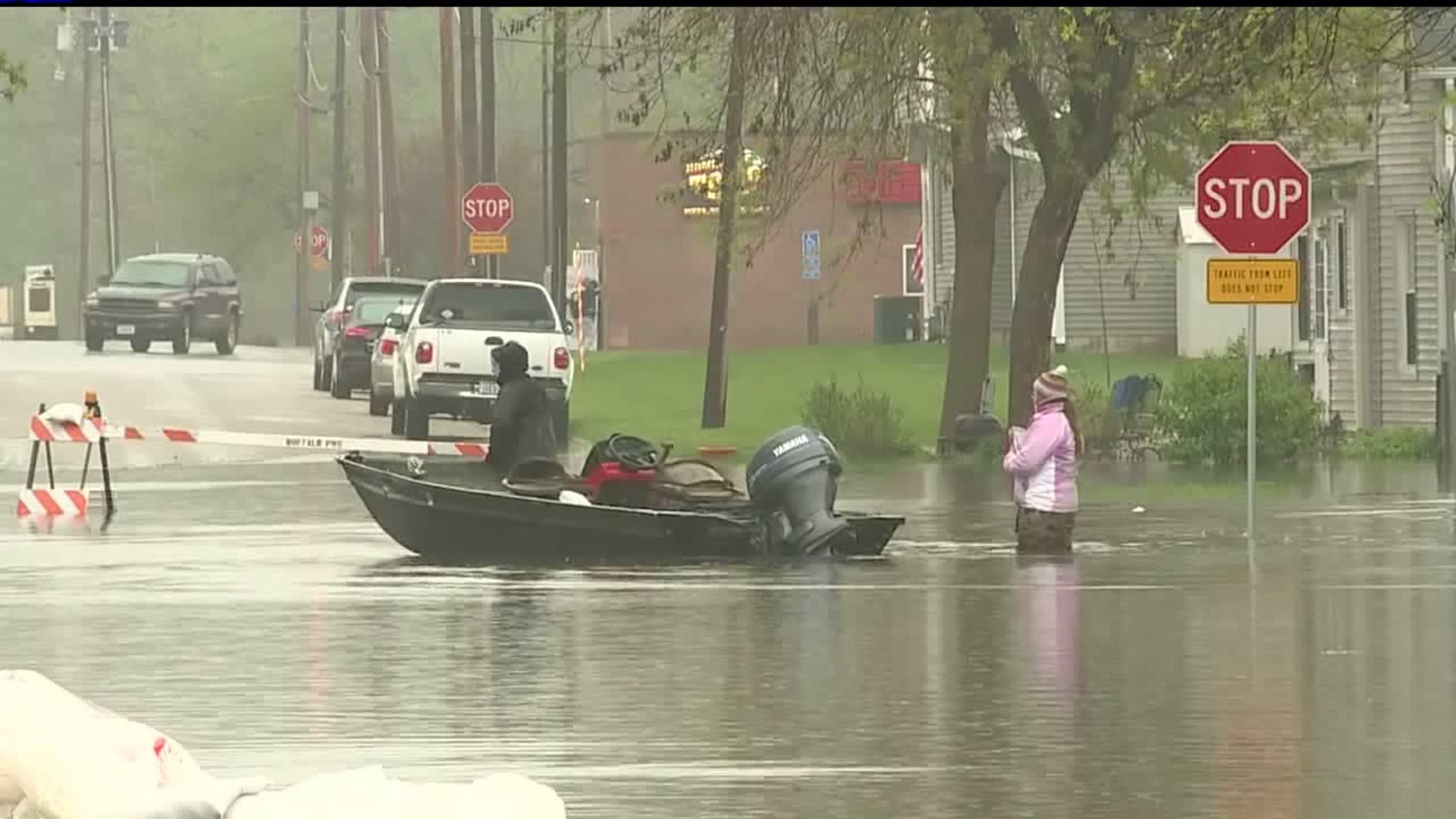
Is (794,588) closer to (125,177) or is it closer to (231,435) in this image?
(231,435)

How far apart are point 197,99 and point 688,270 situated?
5494 cm

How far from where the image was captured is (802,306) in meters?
88.6

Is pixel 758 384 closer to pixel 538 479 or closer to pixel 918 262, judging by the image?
pixel 918 262

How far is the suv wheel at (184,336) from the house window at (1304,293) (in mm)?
25291

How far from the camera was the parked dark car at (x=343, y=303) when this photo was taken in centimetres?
5506

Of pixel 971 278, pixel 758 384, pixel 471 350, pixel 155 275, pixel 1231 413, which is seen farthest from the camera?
pixel 155 275

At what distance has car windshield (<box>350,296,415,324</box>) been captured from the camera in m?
53.9

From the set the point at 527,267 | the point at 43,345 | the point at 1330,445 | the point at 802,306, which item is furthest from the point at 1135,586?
the point at 527,267

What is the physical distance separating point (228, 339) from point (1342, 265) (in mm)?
29509

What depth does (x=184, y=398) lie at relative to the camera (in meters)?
51.4

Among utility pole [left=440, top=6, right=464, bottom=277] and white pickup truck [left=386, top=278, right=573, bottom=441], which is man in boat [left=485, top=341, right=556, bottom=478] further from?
utility pole [left=440, top=6, right=464, bottom=277]

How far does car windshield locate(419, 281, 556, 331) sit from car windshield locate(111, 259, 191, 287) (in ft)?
83.5

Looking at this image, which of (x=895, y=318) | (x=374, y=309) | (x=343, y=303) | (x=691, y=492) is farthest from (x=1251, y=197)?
(x=895, y=318)

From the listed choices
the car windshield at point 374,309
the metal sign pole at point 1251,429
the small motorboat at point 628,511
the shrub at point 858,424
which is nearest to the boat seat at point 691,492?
the small motorboat at point 628,511
